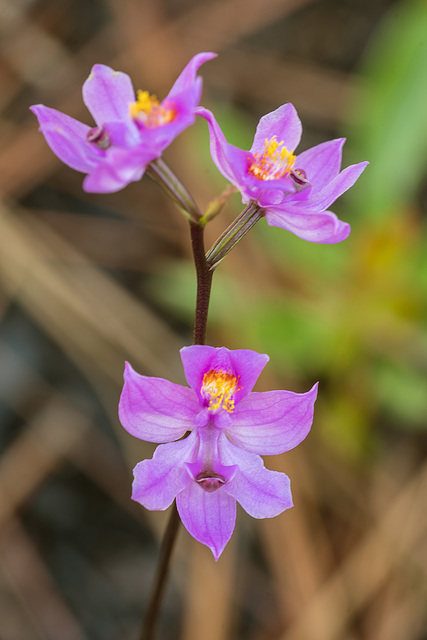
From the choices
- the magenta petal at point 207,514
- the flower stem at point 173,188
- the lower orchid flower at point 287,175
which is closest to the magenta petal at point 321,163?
the lower orchid flower at point 287,175

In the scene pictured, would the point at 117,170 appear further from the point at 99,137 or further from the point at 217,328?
the point at 217,328

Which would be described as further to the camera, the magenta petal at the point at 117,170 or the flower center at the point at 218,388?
the flower center at the point at 218,388

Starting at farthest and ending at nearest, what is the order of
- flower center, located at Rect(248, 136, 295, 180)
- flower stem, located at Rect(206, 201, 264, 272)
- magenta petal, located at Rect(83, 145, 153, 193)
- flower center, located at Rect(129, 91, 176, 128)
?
flower center, located at Rect(248, 136, 295, 180), flower stem, located at Rect(206, 201, 264, 272), flower center, located at Rect(129, 91, 176, 128), magenta petal, located at Rect(83, 145, 153, 193)

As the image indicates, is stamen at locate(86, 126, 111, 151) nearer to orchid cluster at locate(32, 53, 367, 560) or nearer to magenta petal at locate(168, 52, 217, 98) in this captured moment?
orchid cluster at locate(32, 53, 367, 560)

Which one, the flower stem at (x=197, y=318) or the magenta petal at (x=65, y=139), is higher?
the magenta petal at (x=65, y=139)

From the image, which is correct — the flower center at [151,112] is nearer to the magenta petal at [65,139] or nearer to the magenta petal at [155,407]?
the magenta petal at [65,139]

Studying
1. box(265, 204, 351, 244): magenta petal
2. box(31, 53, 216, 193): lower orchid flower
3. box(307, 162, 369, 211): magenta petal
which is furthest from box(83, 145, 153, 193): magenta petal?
box(307, 162, 369, 211): magenta petal

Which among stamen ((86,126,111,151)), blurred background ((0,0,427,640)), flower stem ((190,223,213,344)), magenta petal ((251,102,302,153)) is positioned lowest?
blurred background ((0,0,427,640))
